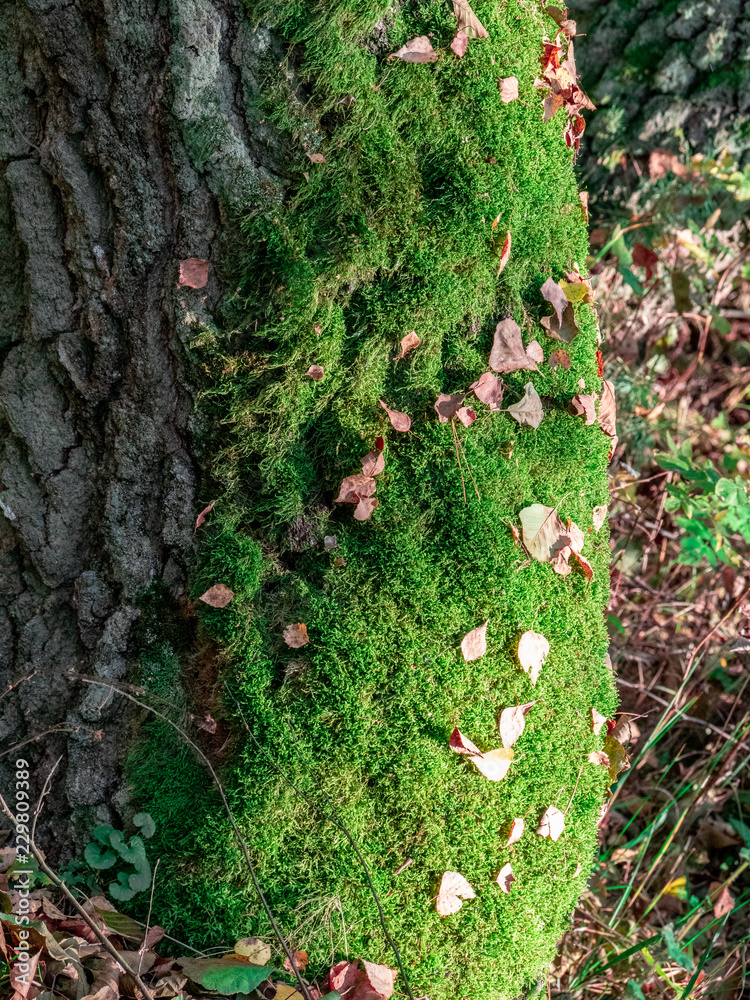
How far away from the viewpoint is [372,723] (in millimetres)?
1529

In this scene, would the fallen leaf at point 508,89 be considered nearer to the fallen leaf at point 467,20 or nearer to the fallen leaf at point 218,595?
the fallen leaf at point 467,20

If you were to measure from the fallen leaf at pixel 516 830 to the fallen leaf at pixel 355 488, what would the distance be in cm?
83

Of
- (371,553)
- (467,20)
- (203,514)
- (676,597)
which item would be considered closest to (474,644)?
(371,553)

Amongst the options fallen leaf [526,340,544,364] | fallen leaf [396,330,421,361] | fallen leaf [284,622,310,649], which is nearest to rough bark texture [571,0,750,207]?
fallen leaf [526,340,544,364]

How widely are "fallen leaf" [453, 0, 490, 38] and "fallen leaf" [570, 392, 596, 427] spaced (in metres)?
0.88

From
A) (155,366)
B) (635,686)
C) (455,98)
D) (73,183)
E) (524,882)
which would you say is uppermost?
(455,98)

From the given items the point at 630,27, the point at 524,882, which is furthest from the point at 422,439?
the point at 630,27

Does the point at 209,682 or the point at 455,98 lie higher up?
the point at 455,98

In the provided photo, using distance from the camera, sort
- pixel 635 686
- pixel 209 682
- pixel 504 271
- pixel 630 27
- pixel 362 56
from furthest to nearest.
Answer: pixel 630 27
pixel 635 686
pixel 504 271
pixel 209 682
pixel 362 56

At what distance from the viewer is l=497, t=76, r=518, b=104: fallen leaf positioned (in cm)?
162

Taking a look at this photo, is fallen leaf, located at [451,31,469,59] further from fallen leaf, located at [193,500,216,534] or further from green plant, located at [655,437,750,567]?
green plant, located at [655,437,750,567]

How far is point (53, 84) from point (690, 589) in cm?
309

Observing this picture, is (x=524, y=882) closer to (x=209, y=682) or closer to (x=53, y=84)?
(x=209, y=682)

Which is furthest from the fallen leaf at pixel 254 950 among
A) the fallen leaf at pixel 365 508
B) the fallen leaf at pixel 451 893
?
the fallen leaf at pixel 365 508
